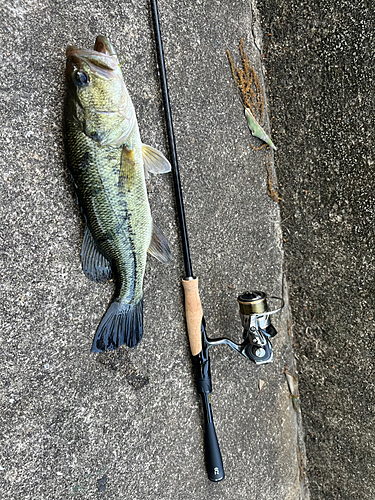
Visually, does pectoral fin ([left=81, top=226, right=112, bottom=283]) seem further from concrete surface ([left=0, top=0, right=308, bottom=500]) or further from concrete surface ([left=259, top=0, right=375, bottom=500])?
concrete surface ([left=259, top=0, right=375, bottom=500])

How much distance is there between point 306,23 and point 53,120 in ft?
4.12

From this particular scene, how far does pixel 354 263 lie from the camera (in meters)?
1.86

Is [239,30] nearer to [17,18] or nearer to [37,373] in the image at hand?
[17,18]

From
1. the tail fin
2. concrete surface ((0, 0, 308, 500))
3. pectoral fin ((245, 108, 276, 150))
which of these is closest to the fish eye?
concrete surface ((0, 0, 308, 500))

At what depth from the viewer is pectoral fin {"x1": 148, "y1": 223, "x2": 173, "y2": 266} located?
146 cm

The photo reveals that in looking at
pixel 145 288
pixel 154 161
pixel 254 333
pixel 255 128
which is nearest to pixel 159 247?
pixel 145 288

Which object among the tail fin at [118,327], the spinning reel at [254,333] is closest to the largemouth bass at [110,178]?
the tail fin at [118,327]

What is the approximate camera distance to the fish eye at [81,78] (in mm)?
1158

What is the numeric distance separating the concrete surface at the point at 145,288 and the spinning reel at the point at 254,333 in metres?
0.14

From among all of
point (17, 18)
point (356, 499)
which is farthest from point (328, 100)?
point (356, 499)

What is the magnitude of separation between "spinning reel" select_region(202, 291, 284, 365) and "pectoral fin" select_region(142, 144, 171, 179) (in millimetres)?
665

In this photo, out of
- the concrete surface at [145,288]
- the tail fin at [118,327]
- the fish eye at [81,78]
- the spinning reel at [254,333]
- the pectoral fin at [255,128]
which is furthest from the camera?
the pectoral fin at [255,128]

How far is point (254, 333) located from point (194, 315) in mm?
274

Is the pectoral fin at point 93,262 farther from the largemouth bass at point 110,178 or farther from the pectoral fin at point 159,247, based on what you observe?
the pectoral fin at point 159,247
